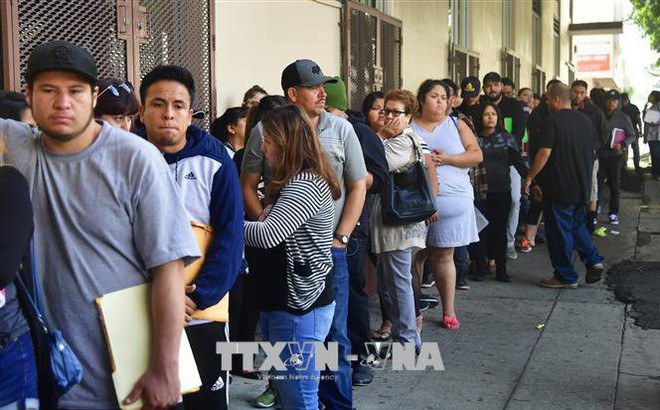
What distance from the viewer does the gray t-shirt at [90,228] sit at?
8.20ft

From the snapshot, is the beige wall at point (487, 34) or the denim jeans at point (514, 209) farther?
the beige wall at point (487, 34)

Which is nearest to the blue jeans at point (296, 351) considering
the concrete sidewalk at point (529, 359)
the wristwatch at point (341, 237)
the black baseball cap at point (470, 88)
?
the wristwatch at point (341, 237)

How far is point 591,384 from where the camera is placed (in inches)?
215

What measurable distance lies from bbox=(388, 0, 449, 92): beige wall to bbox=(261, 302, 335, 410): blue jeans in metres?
8.03

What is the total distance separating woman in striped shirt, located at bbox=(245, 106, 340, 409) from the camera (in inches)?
147

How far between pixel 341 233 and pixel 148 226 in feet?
7.01

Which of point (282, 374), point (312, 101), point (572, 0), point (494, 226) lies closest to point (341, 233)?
point (312, 101)

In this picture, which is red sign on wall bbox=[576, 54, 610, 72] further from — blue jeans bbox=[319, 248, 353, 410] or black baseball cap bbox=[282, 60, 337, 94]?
blue jeans bbox=[319, 248, 353, 410]

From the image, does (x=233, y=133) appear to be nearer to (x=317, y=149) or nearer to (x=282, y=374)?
Answer: (x=317, y=149)

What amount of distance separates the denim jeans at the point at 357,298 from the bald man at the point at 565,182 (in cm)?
355

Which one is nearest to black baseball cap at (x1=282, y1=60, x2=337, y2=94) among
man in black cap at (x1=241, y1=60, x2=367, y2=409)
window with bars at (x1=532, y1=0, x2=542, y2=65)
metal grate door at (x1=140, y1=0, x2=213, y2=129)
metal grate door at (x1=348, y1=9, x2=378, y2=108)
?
man in black cap at (x1=241, y1=60, x2=367, y2=409)

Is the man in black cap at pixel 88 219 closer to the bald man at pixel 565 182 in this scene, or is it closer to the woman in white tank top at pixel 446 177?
the woman in white tank top at pixel 446 177

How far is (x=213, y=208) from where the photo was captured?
330 cm

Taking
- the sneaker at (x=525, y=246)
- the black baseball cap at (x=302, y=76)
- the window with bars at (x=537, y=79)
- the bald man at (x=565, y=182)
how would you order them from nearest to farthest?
the black baseball cap at (x=302, y=76)
the bald man at (x=565, y=182)
the sneaker at (x=525, y=246)
the window with bars at (x=537, y=79)
